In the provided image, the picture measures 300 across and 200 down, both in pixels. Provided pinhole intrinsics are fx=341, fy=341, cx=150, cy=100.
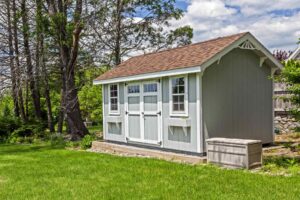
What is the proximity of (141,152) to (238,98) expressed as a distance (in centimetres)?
304

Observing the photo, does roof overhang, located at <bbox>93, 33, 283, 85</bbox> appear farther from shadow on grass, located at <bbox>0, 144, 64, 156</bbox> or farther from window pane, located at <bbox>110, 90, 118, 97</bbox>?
shadow on grass, located at <bbox>0, 144, 64, 156</bbox>

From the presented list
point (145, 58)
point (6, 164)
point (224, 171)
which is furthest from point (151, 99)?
point (6, 164)

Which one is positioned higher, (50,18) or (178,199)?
(50,18)

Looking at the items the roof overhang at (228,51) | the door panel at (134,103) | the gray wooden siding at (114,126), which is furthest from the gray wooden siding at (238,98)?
the gray wooden siding at (114,126)

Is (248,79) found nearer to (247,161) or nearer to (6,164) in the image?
(247,161)

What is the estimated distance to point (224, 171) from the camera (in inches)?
262

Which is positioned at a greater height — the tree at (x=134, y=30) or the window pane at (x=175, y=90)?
the tree at (x=134, y=30)

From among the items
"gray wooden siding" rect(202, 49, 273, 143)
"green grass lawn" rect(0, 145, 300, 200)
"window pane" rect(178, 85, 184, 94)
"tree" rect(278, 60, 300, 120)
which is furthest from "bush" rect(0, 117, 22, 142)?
"tree" rect(278, 60, 300, 120)

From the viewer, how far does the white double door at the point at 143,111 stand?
30.7 ft

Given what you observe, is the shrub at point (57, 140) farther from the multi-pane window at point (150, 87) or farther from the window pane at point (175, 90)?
the window pane at point (175, 90)

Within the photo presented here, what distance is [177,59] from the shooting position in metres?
9.18

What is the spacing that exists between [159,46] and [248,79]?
9.17 metres

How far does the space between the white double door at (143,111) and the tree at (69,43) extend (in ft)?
15.2

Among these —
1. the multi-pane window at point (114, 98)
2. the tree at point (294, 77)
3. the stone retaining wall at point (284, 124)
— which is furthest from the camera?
the stone retaining wall at point (284, 124)
